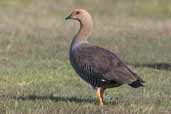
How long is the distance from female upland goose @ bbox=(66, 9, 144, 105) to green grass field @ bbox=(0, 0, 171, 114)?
0.97 ft

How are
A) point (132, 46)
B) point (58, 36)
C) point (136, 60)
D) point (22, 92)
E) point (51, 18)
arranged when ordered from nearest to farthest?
1. point (22, 92)
2. point (136, 60)
3. point (132, 46)
4. point (58, 36)
5. point (51, 18)

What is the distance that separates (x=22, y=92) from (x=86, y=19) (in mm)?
1584

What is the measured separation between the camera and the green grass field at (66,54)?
10555mm

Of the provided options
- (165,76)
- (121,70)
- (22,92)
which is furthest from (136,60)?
(121,70)

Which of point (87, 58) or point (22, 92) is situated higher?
point (87, 58)

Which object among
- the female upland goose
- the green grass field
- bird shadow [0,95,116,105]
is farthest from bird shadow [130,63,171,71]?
the female upland goose

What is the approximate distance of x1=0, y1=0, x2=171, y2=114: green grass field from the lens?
1055 centimetres

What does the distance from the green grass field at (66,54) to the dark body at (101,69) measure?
0.31m

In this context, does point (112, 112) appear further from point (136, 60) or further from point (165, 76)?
point (136, 60)

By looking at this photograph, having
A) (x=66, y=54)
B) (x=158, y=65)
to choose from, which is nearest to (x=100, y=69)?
(x=158, y=65)

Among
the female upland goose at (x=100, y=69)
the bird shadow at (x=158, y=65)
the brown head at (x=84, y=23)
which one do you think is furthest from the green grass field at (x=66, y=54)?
the brown head at (x=84, y=23)

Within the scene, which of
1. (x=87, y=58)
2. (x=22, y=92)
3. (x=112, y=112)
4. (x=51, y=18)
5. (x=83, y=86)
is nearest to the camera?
(x=112, y=112)

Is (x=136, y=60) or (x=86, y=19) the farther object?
(x=136, y=60)

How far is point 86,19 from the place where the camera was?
11.1 m
